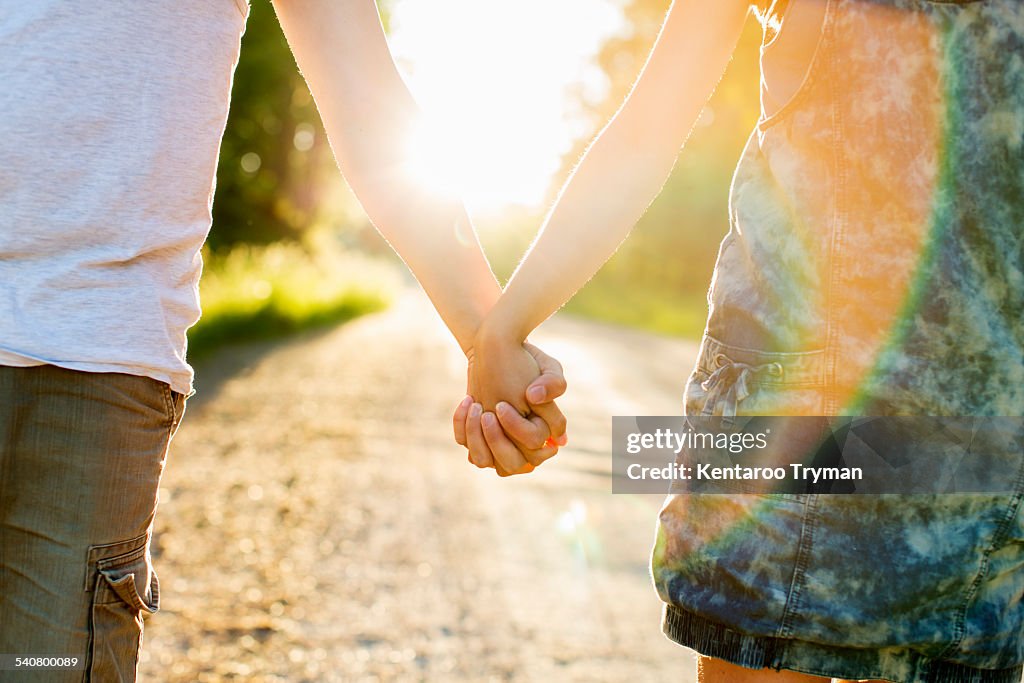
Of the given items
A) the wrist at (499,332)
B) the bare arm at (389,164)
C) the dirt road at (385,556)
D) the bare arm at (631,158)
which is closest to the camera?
the bare arm at (631,158)

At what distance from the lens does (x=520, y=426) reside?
2.02m

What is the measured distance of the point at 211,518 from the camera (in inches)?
208

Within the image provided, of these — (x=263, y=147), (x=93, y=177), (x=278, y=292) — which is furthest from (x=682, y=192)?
(x=93, y=177)

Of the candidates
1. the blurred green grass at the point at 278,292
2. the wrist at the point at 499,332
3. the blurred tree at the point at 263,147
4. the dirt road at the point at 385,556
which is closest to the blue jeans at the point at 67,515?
the wrist at the point at 499,332

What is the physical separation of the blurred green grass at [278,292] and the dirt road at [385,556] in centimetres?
490

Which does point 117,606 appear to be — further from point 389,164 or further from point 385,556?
point 385,556

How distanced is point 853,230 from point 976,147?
0.69ft

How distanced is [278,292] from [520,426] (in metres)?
14.8

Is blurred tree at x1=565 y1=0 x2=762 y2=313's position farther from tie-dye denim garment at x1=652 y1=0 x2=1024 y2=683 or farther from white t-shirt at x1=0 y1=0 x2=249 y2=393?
white t-shirt at x1=0 y1=0 x2=249 y2=393

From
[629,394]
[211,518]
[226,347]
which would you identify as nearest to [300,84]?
[226,347]

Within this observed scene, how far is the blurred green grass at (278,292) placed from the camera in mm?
13906

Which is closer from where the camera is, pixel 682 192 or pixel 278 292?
pixel 278 292

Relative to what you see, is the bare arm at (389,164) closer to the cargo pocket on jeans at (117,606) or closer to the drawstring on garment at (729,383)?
the drawstring on garment at (729,383)

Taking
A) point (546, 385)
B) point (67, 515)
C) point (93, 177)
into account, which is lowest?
point (67, 515)
